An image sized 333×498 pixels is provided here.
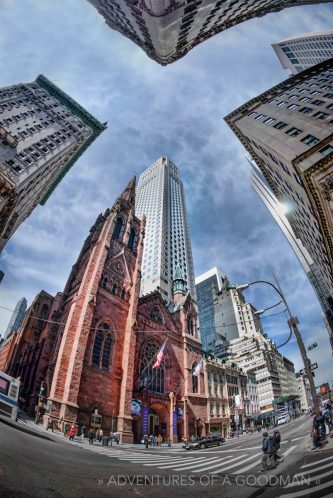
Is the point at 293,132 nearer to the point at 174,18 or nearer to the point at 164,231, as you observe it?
the point at 174,18

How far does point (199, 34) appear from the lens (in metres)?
26.6

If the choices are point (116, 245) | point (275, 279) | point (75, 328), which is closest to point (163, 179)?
point (116, 245)

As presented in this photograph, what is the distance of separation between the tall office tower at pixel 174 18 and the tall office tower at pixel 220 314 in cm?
7324

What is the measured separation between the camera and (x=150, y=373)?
32.5m

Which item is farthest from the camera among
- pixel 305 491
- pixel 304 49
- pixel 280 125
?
pixel 304 49

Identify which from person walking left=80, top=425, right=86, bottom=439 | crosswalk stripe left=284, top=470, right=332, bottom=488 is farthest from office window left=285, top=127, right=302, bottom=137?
person walking left=80, top=425, right=86, bottom=439

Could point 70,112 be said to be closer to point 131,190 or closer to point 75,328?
point 131,190

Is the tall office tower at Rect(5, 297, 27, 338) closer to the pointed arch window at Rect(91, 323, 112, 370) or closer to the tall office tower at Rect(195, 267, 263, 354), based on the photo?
the tall office tower at Rect(195, 267, 263, 354)

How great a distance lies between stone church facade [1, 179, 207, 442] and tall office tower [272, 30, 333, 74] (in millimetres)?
70903

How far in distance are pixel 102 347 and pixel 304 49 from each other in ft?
323

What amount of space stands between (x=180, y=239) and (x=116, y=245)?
6114 centimetres

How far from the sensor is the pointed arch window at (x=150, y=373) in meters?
30.9

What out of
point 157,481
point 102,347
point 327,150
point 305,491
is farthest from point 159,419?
point 327,150

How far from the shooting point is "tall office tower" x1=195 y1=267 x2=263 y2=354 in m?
96.5
